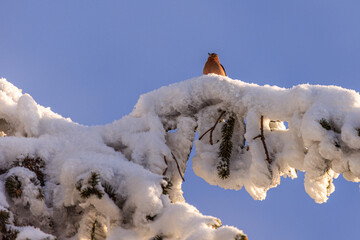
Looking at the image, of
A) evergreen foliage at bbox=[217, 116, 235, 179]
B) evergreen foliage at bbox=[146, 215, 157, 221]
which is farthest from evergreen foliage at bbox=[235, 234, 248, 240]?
evergreen foliage at bbox=[217, 116, 235, 179]

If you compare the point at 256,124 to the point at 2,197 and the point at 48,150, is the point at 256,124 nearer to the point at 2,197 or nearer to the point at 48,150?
the point at 48,150

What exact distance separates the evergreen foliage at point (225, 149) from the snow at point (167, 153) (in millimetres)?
33

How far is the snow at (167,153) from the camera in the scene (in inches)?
80.5

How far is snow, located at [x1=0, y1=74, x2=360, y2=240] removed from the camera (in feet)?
6.71

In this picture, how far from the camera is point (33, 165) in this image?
233 cm

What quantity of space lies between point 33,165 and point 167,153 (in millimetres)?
753

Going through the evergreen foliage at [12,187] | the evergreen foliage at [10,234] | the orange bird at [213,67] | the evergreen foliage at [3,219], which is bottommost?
the evergreen foliage at [10,234]

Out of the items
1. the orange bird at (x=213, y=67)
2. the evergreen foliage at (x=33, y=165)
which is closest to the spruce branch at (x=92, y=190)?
the evergreen foliage at (x=33, y=165)

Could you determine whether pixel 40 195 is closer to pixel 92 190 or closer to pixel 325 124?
pixel 92 190

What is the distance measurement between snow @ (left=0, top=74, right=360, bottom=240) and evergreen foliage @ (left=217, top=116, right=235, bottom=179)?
0.03 metres

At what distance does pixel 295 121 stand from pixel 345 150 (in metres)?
0.35

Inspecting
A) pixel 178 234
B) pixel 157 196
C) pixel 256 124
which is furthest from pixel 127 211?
pixel 256 124

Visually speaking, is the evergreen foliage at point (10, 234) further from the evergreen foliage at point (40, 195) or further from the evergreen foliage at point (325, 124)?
the evergreen foliage at point (325, 124)

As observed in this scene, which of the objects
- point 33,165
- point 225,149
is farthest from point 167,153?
point 33,165
